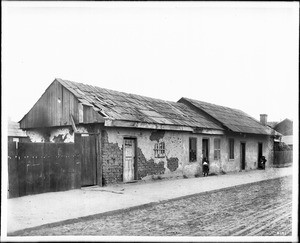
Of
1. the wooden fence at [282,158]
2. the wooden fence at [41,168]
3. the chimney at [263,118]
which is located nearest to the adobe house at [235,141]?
the wooden fence at [282,158]

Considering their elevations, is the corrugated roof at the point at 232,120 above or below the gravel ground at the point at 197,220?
above

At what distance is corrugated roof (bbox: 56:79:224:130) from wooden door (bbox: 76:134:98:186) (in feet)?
3.47

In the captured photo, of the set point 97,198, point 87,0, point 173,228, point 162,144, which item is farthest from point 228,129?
point 87,0

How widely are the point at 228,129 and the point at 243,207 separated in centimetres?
1171

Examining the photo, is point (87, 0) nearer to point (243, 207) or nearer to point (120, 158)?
point (243, 207)

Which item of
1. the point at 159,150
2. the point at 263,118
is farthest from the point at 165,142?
the point at 263,118

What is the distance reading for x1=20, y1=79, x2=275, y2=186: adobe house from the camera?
13.7m

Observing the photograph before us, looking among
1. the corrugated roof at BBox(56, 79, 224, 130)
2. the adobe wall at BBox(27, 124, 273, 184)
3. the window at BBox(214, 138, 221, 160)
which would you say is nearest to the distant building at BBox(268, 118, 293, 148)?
the window at BBox(214, 138, 221, 160)

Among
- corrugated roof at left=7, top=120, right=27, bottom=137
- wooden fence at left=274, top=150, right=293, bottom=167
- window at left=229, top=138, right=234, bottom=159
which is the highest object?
corrugated roof at left=7, top=120, right=27, bottom=137

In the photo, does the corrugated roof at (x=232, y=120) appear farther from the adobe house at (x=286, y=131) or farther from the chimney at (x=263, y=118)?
the adobe house at (x=286, y=131)

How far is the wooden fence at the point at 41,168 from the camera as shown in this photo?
10867 mm

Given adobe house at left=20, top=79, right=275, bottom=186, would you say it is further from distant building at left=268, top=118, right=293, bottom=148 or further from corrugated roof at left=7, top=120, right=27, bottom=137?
distant building at left=268, top=118, right=293, bottom=148

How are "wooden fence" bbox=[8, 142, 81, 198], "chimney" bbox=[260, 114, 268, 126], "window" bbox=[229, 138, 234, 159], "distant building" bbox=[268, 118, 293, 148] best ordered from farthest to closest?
"distant building" bbox=[268, 118, 293, 148]
"chimney" bbox=[260, 114, 268, 126]
"window" bbox=[229, 138, 234, 159]
"wooden fence" bbox=[8, 142, 81, 198]

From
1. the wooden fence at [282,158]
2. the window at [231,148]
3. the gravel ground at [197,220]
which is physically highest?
the window at [231,148]
